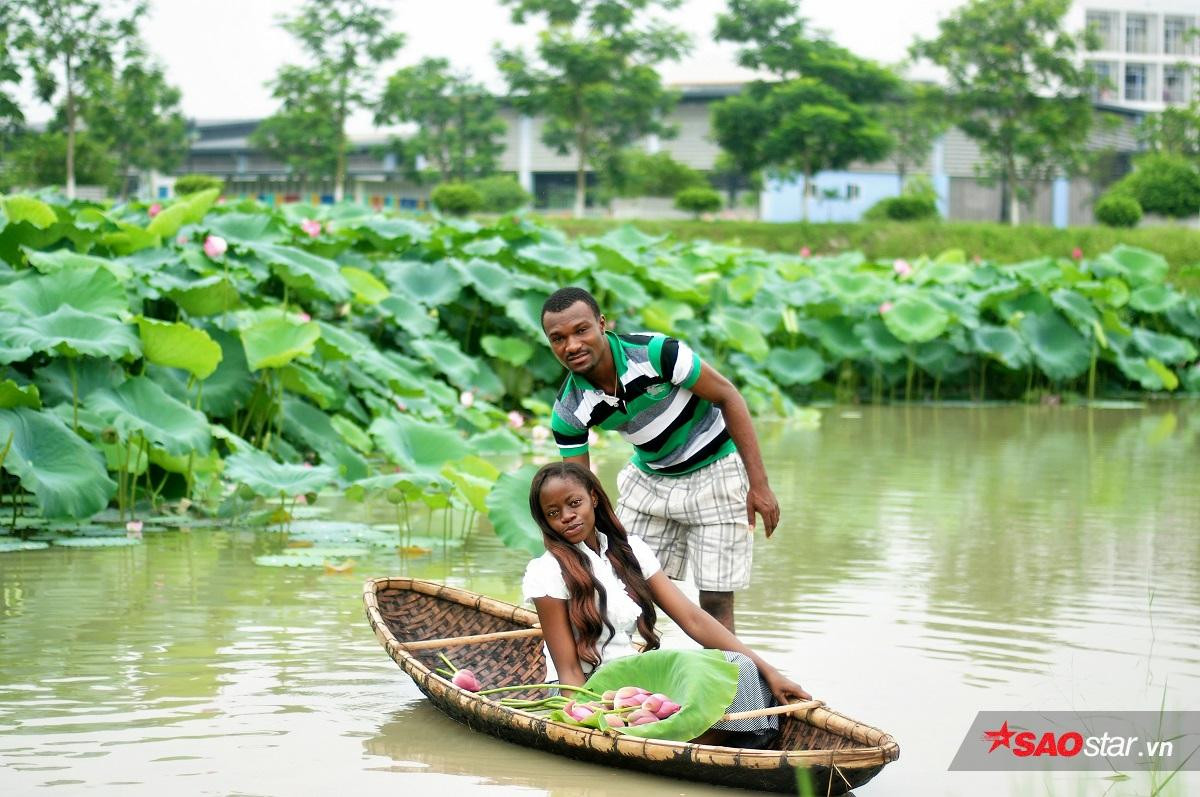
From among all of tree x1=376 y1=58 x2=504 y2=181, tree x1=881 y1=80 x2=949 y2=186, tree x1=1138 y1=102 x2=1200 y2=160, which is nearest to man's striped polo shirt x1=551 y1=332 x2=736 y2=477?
tree x1=881 y1=80 x2=949 y2=186

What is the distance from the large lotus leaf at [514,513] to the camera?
17.3ft

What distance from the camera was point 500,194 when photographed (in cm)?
3192

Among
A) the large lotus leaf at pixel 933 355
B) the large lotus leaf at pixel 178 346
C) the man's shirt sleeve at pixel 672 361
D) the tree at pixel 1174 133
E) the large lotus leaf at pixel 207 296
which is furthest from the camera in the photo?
the tree at pixel 1174 133

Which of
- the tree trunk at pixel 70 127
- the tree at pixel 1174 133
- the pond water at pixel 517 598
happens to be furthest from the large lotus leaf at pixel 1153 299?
the tree at pixel 1174 133

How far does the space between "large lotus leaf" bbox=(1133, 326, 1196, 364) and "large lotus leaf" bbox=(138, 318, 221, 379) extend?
989 centimetres

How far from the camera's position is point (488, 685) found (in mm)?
4074

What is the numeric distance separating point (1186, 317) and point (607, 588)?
12531 mm

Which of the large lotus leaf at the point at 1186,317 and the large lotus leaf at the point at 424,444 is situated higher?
the large lotus leaf at the point at 1186,317

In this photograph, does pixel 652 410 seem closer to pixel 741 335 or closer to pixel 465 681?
pixel 465 681

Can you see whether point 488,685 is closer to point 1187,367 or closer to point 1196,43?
point 1187,367

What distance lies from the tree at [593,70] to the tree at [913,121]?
4648mm

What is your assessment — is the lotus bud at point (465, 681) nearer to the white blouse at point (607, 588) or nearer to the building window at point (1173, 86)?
the white blouse at point (607, 588)

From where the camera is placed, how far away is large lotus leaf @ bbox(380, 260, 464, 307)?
1017cm

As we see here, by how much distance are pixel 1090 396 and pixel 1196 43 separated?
41523 mm
